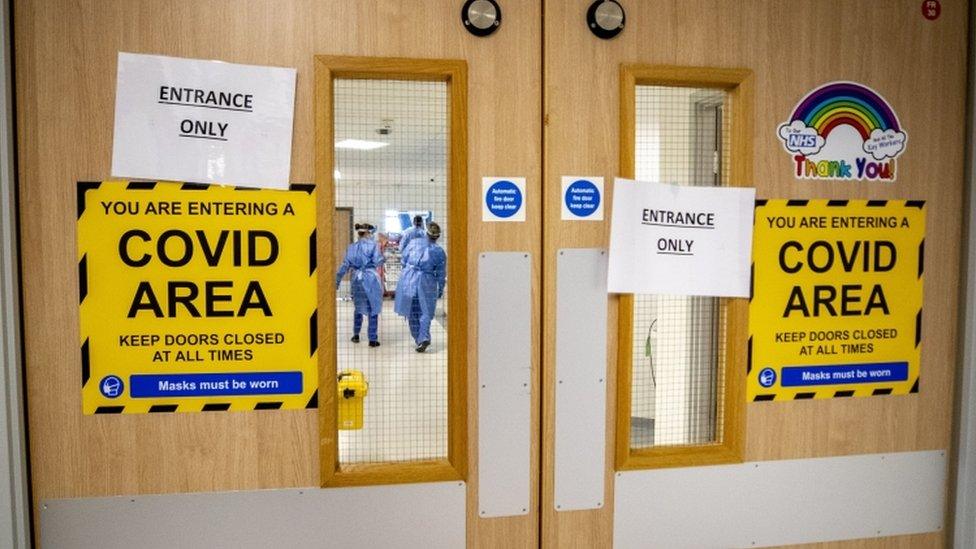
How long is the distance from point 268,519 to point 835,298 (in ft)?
6.33

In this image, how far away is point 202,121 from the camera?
66.7 inches

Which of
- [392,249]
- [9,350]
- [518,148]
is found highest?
[518,148]

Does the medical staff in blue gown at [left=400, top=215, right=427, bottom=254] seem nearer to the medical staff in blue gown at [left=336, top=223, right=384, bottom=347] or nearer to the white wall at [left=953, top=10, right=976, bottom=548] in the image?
the medical staff in blue gown at [left=336, top=223, right=384, bottom=347]

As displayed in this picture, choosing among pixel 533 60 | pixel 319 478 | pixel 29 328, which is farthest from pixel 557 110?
pixel 29 328

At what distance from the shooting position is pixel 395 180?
1.76 metres

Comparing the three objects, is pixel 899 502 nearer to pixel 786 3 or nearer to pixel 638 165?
pixel 638 165

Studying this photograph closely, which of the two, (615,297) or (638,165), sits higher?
(638,165)

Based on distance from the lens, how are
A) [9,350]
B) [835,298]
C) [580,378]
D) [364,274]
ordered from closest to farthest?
[9,350] < [364,274] < [580,378] < [835,298]

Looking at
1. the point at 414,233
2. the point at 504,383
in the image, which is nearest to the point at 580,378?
the point at 504,383

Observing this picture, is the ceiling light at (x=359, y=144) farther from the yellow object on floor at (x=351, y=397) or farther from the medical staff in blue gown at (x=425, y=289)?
the yellow object on floor at (x=351, y=397)

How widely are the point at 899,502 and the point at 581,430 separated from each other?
1.20 meters

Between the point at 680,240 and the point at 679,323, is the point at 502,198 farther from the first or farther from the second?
the point at 679,323

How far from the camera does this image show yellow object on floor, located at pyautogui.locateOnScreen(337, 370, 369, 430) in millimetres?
1822

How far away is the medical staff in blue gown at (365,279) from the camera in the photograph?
1689 mm
